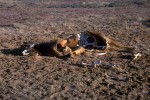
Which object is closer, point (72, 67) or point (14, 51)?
point (72, 67)

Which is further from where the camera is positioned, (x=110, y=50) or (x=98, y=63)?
(x=110, y=50)

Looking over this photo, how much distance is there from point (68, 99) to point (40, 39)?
5.61 metres

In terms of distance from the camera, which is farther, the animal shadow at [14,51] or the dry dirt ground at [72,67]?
the animal shadow at [14,51]

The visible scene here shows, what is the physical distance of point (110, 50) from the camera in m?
11.4

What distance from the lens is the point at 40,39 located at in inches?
505

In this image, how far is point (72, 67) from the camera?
9.61 meters

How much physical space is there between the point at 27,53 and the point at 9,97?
10.7 feet

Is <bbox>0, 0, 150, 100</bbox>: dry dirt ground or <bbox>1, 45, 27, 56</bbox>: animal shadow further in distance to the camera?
<bbox>1, 45, 27, 56</bbox>: animal shadow

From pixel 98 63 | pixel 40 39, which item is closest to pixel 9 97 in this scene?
pixel 98 63

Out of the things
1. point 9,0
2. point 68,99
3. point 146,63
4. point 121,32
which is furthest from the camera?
point 9,0

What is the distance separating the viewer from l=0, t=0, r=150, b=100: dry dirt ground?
7.83 meters

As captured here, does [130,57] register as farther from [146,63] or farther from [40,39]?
[40,39]

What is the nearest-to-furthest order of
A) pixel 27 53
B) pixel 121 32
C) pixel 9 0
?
pixel 27 53, pixel 121 32, pixel 9 0

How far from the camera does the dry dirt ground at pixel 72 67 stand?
308 inches
